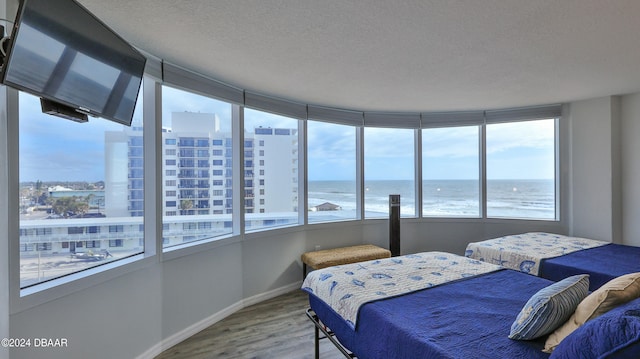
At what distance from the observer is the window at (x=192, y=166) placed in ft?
8.72

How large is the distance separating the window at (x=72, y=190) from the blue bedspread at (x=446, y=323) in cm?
164

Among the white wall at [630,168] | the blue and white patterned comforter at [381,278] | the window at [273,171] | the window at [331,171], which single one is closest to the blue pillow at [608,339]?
the blue and white patterned comforter at [381,278]

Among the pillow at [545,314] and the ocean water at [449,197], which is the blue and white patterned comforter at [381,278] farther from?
the ocean water at [449,197]

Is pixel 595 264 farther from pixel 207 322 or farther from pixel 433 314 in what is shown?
pixel 207 322

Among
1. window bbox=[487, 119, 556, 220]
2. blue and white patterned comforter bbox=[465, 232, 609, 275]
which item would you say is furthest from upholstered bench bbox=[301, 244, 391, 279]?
window bbox=[487, 119, 556, 220]

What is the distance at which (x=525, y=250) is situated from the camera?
3.03 m

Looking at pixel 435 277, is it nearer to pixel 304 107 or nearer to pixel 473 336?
pixel 473 336

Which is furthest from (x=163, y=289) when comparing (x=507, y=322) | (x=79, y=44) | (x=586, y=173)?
(x=586, y=173)

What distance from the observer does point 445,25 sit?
1922 millimetres

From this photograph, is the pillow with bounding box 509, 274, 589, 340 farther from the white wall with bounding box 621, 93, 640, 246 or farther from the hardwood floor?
the white wall with bounding box 621, 93, 640, 246

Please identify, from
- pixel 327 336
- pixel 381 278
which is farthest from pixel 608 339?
pixel 327 336

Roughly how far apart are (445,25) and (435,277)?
68.7 inches

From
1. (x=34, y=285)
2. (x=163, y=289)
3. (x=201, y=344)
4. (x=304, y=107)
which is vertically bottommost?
(x=201, y=344)

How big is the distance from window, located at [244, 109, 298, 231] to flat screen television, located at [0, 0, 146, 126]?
165cm
